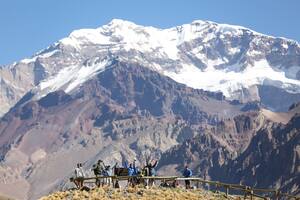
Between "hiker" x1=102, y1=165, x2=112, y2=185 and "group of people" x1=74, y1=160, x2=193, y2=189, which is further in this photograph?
"hiker" x1=102, y1=165, x2=112, y2=185

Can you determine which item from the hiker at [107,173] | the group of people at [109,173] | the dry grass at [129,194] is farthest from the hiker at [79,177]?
the hiker at [107,173]

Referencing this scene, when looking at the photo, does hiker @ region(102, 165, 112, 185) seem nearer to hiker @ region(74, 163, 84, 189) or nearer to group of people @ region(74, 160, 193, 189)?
group of people @ region(74, 160, 193, 189)

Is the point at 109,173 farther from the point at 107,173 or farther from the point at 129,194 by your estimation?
the point at 129,194

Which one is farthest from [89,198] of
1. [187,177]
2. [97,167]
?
[187,177]

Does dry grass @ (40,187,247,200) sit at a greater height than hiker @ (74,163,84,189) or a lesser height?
lesser

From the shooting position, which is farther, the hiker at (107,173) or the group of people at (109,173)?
the hiker at (107,173)

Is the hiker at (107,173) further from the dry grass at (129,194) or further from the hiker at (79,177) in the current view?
the hiker at (79,177)

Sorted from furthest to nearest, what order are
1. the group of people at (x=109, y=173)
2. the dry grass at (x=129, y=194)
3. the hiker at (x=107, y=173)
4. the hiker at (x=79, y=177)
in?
the hiker at (x=107, y=173) → the group of people at (x=109, y=173) → the hiker at (x=79, y=177) → the dry grass at (x=129, y=194)

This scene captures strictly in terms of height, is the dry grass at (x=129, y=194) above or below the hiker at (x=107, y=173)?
below

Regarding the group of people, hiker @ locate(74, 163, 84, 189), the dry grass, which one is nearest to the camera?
the dry grass

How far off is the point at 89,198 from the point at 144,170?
893cm

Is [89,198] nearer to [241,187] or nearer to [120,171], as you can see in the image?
[120,171]

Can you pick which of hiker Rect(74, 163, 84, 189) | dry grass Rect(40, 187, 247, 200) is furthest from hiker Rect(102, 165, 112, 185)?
hiker Rect(74, 163, 84, 189)

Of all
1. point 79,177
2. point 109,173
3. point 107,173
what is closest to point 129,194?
point 79,177
